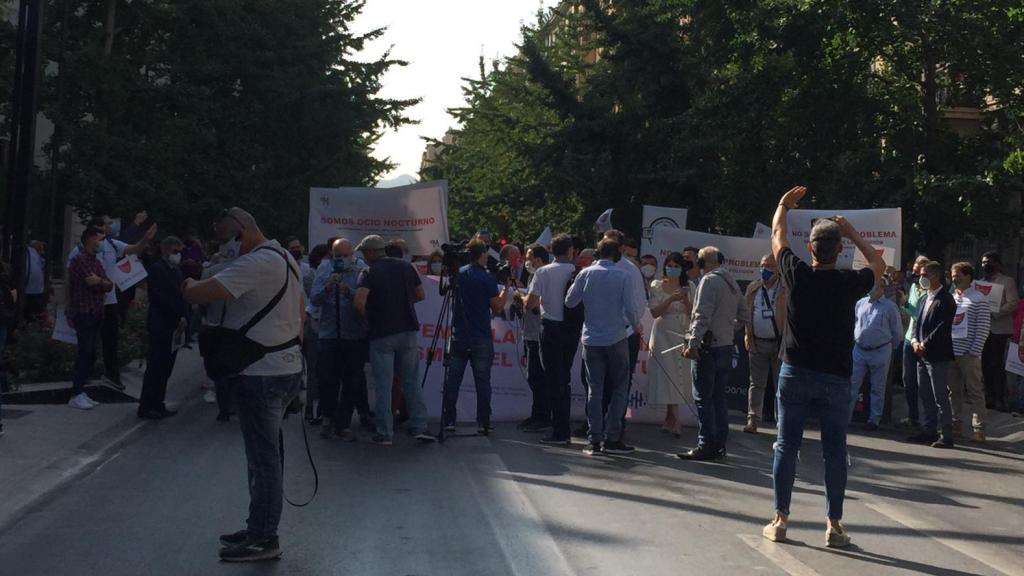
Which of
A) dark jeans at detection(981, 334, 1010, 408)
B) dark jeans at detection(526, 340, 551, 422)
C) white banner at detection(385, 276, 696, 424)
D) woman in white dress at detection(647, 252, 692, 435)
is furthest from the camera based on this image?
dark jeans at detection(981, 334, 1010, 408)

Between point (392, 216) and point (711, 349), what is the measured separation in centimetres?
544

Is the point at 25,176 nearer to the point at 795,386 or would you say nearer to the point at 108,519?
the point at 108,519

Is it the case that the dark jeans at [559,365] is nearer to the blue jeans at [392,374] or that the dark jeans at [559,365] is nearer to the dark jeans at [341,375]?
the blue jeans at [392,374]

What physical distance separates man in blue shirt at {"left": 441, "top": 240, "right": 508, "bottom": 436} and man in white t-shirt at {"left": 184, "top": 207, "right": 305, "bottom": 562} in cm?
532

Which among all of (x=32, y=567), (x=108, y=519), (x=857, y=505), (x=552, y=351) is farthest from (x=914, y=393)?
(x=32, y=567)

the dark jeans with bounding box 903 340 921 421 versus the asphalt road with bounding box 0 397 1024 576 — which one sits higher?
the dark jeans with bounding box 903 340 921 421

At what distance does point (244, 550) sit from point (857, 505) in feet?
15.4

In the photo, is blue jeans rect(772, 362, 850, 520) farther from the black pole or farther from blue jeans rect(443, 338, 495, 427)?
the black pole

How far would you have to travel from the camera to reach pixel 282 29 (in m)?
41.8

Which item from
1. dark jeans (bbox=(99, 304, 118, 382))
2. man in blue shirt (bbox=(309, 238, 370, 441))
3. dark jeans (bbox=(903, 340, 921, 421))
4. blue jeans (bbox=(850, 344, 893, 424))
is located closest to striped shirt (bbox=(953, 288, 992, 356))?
blue jeans (bbox=(850, 344, 893, 424))

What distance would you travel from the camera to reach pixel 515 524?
8.56 metres

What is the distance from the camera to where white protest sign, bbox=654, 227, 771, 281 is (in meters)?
17.4

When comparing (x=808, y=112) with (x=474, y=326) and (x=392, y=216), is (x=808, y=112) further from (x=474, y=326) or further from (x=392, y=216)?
(x=474, y=326)

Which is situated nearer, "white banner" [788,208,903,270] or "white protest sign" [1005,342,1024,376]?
"white protest sign" [1005,342,1024,376]
